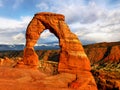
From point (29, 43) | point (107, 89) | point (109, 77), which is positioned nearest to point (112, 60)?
point (109, 77)

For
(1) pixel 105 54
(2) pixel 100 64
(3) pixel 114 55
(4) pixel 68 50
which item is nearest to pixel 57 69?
(4) pixel 68 50

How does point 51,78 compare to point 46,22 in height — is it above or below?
below

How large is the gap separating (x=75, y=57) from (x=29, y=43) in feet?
24.0

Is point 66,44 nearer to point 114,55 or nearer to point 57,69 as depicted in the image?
point 57,69

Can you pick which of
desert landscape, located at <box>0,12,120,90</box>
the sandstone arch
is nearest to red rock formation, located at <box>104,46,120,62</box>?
desert landscape, located at <box>0,12,120,90</box>

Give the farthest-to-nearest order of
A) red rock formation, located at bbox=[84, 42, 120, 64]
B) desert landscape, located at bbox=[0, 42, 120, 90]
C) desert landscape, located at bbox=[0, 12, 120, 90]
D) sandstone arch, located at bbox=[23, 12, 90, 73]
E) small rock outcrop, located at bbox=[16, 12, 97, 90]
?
red rock formation, located at bbox=[84, 42, 120, 64], desert landscape, located at bbox=[0, 42, 120, 90], sandstone arch, located at bbox=[23, 12, 90, 73], small rock outcrop, located at bbox=[16, 12, 97, 90], desert landscape, located at bbox=[0, 12, 120, 90]

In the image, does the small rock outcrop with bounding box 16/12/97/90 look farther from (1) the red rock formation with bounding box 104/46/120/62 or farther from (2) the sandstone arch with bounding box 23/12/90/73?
(1) the red rock formation with bounding box 104/46/120/62

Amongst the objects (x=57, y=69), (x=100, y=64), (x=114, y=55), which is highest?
(x=114, y=55)

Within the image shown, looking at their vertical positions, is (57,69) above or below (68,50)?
below

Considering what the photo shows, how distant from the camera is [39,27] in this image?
39.9m

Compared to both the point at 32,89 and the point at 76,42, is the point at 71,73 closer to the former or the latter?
the point at 76,42

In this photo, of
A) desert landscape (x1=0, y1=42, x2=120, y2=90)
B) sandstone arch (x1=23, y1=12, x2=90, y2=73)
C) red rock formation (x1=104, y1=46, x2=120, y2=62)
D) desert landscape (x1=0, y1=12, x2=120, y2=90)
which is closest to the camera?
desert landscape (x1=0, y1=12, x2=120, y2=90)

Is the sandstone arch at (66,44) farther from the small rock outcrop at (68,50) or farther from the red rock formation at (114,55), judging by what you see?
the red rock formation at (114,55)

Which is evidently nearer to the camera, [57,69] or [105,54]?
[57,69]
